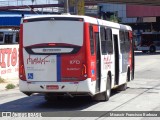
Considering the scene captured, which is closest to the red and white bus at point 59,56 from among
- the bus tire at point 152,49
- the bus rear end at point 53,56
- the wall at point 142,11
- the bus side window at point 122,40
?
the bus rear end at point 53,56

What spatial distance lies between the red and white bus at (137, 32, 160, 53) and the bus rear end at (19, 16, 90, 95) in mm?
52598

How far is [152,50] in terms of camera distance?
64.8 metres

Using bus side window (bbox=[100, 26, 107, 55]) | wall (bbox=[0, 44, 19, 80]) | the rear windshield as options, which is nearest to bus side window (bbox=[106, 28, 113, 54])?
bus side window (bbox=[100, 26, 107, 55])

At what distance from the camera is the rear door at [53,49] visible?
13156 millimetres

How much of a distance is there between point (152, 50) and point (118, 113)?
53513 mm

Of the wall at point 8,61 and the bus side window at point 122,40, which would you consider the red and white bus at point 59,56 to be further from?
the wall at point 8,61

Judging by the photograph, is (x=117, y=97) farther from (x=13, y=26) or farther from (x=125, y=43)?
(x=13, y=26)

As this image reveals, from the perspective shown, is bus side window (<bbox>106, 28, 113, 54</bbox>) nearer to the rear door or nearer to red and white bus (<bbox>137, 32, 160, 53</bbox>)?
the rear door

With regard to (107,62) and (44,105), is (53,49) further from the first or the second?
(107,62)

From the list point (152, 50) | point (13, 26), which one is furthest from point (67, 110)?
point (152, 50)

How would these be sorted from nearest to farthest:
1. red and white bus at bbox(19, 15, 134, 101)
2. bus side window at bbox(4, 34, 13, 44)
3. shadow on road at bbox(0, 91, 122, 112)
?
red and white bus at bbox(19, 15, 134, 101), shadow on road at bbox(0, 91, 122, 112), bus side window at bbox(4, 34, 13, 44)

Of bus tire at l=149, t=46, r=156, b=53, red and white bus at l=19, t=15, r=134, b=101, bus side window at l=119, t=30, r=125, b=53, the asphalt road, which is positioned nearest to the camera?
red and white bus at l=19, t=15, r=134, b=101

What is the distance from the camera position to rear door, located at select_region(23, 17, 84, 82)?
518 inches

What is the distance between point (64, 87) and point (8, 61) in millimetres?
11716
